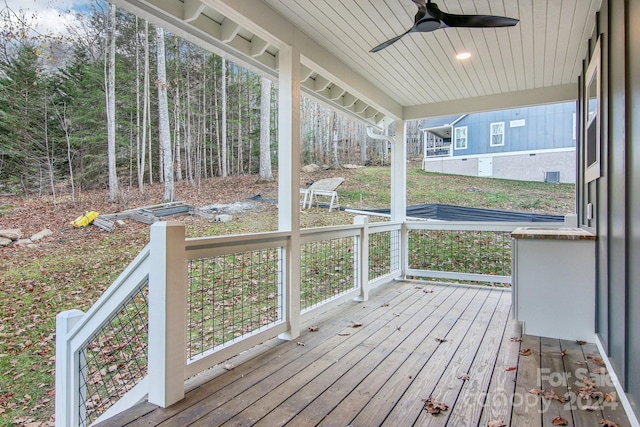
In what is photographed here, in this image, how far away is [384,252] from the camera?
18.1ft

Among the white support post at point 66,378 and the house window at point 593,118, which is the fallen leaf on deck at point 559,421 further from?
the white support post at point 66,378

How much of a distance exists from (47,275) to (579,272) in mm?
5229

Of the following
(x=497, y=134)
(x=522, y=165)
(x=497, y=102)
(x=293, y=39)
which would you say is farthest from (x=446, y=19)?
(x=497, y=134)

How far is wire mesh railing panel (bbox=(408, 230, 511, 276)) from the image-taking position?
21.3 feet

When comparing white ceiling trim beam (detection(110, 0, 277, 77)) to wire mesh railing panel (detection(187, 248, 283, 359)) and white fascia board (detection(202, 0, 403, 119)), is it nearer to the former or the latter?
white fascia board (detection(202, 0, 403, 119))

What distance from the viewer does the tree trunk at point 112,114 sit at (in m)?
4.11

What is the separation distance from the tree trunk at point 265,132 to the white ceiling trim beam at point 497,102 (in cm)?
263

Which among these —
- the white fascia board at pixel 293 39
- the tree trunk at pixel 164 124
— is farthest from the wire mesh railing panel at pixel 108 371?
the white fascia board at pixel 293 39

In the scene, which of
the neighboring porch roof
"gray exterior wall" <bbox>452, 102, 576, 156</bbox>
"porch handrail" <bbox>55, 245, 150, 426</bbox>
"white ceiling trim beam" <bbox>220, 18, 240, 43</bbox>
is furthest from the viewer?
"gray exterior wall" <bbox>452, 102, 576, 156</bbox>

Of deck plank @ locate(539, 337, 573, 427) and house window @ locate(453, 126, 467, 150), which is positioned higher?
house window @ locate(453, 126, 467, 150)

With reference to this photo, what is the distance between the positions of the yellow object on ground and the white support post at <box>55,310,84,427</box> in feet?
5.52

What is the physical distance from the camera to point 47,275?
12.1 ft

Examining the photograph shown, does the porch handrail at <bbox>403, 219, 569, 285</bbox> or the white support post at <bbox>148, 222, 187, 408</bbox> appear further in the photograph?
the porch handrail at <bbox>403, 219, 569, 285</bbox>

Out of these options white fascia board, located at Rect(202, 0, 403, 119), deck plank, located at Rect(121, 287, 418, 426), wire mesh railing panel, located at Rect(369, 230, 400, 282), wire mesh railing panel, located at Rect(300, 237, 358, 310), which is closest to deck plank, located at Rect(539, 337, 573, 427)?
deck plank, located at Rect(121, 287, 418, 426)
